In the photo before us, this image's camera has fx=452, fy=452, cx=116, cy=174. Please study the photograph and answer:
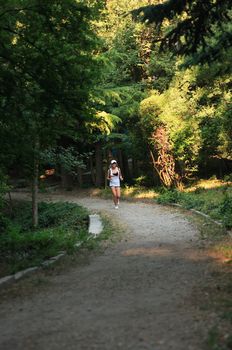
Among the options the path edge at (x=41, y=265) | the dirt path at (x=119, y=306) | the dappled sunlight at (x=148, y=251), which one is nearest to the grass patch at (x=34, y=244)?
the path edge at (x=41, y=265)

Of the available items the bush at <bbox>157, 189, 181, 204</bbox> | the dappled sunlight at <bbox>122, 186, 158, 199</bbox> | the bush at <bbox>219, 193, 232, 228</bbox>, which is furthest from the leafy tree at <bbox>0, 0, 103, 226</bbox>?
the dappled sunlight at <bbox>122, 186, 158, 199</bbox>

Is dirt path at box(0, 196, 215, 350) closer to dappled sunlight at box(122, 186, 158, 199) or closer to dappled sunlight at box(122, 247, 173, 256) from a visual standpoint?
dappled sunlight at box(122, 247, 173, 256)

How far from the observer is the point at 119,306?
613cm

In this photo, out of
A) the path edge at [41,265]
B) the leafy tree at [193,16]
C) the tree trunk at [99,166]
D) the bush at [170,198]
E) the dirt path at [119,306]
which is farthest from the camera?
the tree trunk at [99,166]

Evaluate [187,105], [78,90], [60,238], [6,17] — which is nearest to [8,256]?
[60,238]

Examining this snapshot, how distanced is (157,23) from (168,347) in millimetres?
5392

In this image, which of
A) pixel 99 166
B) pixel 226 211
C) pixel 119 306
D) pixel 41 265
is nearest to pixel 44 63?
pixel 41 265

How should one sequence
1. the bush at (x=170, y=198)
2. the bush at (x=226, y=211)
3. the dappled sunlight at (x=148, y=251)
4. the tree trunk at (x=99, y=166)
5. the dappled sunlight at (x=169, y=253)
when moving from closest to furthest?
1. the dappled sunlight at (x=169, y=253)
2. the dappled sunlight at (x=148, y=251)
3. the bush at (x=226, y=211)
4. the bush at (x=170, y=198)
5. the tree trunk at (x=99, y=166)

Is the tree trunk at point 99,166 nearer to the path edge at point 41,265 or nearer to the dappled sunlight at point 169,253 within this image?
the path edge at point 41,265

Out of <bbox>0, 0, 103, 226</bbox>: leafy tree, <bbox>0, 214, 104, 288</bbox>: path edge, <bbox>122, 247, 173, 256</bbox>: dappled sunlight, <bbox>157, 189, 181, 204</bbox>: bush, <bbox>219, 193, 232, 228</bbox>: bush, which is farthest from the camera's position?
<bbox>157, 189, 181, 204</bbox>: bush

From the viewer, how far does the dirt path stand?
4895mm

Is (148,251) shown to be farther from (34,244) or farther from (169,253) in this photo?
(34,244)

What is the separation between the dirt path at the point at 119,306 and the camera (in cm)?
489

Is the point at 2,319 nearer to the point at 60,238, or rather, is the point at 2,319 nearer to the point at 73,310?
the point at 73,310
